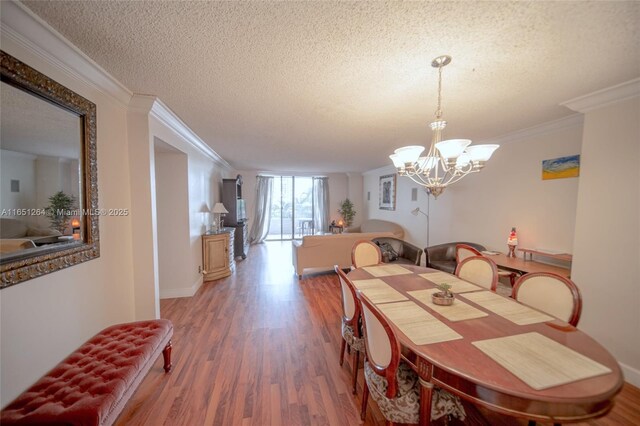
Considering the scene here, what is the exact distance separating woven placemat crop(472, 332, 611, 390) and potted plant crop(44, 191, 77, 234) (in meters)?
2.53

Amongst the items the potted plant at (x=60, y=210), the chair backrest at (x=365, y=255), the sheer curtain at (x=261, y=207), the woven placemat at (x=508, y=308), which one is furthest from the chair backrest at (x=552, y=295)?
the sheer curtain at (x=261, y=207)

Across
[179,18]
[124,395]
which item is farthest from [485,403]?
[179,18]

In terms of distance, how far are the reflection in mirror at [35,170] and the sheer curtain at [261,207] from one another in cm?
618

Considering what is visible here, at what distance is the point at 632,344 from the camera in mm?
1842

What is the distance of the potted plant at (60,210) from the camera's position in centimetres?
143

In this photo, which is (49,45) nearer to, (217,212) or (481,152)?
(481,152)

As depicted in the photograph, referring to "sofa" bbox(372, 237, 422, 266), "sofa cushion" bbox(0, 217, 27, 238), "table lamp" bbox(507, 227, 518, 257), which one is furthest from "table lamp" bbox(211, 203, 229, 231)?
"table lamp" bbox(507, 227, 518, 257)

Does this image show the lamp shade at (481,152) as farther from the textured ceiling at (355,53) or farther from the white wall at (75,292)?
the white wall at (75,292)

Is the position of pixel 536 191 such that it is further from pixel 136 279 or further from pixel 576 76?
pixel 136 279

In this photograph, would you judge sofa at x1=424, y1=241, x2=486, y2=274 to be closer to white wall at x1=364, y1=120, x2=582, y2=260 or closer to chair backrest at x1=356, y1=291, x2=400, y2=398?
white wall at x1=364, y1=120, x2=582, y2=260

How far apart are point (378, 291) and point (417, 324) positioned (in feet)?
1.64

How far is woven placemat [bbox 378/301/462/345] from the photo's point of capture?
120 centimetres

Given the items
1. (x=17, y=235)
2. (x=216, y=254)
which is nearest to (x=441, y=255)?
(x=216, y=254)

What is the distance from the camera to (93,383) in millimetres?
1241
